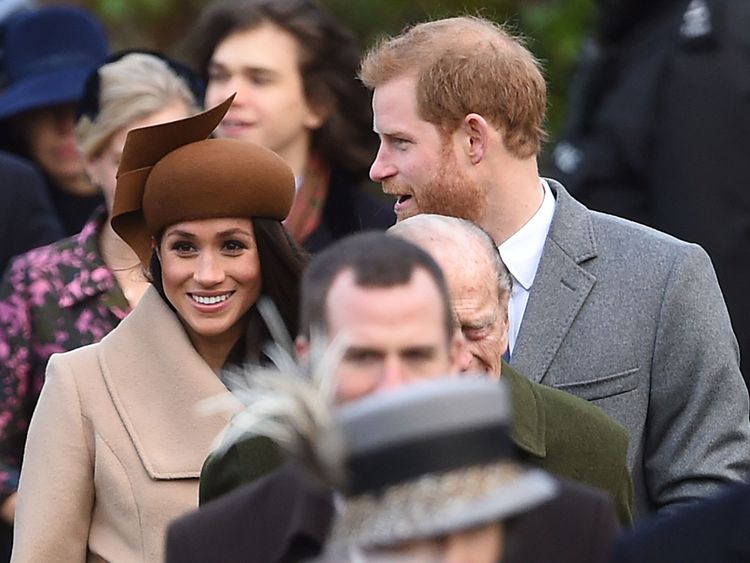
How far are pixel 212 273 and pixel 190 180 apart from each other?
0.22 m

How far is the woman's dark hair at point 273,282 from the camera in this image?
494cm

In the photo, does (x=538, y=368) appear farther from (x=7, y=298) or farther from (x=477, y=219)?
(x=7, y=298)

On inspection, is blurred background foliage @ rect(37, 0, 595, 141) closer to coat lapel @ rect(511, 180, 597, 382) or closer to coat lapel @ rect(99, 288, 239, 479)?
coat lapel @ rect(511, 180, 597, 382)

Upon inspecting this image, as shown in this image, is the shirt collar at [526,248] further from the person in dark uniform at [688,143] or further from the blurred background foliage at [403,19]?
the blurred background foliage at [403,19]

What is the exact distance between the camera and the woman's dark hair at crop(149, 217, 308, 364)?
494 cm

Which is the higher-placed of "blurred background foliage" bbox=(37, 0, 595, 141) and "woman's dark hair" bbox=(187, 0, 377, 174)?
"woman's dark hair" bbox=(187, 0, 377, 174)

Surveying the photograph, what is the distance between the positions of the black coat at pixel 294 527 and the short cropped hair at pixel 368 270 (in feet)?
0.86

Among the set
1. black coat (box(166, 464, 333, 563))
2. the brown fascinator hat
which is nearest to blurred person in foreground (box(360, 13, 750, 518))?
the brown fascinator hat

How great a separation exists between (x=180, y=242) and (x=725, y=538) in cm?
218

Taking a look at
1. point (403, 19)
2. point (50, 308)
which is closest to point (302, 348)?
point (50, 308)

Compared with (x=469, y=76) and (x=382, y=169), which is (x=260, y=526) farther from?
(x=469, y=76)

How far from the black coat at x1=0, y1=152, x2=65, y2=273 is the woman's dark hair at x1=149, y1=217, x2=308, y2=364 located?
1.91m

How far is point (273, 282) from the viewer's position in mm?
4969

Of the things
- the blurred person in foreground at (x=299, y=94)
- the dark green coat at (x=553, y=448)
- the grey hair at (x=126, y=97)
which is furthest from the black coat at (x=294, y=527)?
the blurred person in foreground at (x=299, y=94)
